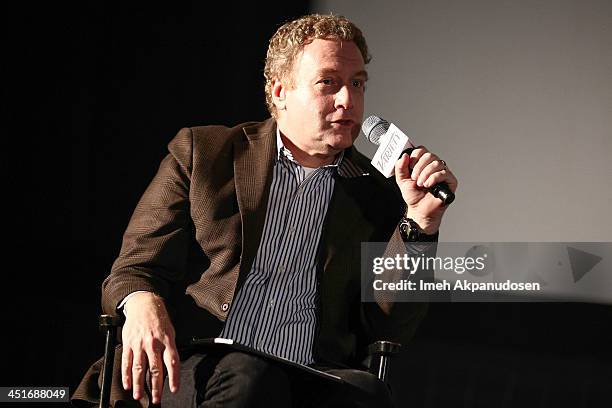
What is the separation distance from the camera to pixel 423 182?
5.89 ft

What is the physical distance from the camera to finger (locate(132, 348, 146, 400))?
1674mm

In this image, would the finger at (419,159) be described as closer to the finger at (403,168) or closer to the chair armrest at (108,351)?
the finger at (403,168)

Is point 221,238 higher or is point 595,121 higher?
A: point 595,121

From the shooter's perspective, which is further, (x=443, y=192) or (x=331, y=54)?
(x=331, y=54)

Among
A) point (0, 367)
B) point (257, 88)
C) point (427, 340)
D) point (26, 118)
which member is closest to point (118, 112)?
point (26, 118)

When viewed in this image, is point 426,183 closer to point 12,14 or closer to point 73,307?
point 73,307

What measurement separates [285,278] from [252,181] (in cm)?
24

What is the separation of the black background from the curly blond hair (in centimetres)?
127

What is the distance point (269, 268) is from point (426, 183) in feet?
1.45

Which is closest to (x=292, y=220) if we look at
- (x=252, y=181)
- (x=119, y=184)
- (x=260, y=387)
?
(x=252, y=181)

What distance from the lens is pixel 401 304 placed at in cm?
205

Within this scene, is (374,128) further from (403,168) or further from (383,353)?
(383,353)

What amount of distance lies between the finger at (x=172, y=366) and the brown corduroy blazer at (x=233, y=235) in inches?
8.7

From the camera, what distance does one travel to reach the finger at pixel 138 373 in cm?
167
